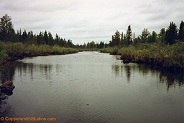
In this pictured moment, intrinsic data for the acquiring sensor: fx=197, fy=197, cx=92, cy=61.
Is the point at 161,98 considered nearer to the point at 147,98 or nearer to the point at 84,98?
the point at 147,98

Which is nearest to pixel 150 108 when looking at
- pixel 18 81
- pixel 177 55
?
pixel 18 81

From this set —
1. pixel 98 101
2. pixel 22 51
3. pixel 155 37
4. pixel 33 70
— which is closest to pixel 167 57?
pixel 98 101

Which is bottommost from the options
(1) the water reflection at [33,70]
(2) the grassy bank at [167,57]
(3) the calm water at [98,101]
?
(3) the calm water at [98,101]

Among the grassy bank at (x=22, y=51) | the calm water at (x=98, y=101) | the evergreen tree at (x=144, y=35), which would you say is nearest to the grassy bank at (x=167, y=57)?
the calm water at (x=98, y=101)

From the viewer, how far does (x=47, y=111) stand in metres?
19.4

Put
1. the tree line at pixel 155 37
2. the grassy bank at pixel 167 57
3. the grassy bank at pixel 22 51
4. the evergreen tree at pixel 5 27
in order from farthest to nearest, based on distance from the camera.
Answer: the evergreen tree at pixel 5 27 < the tree line at pixel 155 37 < the grassy bank at pixel 22 51 < the grassy bank at pixel 167 57

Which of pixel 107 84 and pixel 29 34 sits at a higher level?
pixel 29 34

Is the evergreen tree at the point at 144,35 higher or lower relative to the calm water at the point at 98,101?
higher

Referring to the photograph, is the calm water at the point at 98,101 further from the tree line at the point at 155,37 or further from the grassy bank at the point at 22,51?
the tree line at the point at 155,37

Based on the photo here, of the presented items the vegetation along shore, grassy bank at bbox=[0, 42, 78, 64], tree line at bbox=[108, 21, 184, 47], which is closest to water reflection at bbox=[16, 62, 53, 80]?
the vegetation along shore

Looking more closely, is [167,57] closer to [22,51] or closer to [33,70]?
[33,70]

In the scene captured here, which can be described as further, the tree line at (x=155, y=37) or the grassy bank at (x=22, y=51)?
the tree line at (x=155, y=37)

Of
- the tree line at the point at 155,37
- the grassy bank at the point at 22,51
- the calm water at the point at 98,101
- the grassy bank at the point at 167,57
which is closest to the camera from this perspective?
the calm water at the point at 98,101

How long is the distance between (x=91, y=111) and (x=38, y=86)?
13.1 m
